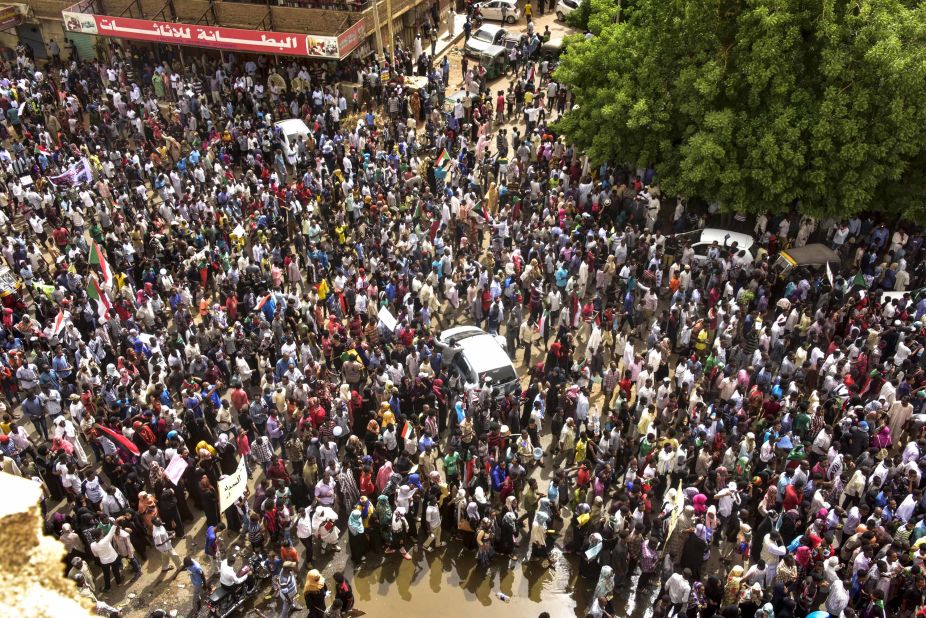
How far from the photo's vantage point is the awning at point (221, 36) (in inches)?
983

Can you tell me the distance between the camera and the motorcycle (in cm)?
1098

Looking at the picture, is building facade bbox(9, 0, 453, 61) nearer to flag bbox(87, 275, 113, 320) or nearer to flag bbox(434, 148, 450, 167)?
flag bbox(434, 148, 450, 167)

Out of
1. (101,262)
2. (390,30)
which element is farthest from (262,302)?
(390,30)

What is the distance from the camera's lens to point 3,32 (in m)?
29.8

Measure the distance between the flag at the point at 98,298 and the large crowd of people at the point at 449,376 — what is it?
8 cm

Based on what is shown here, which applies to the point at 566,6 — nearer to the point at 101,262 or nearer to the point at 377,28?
the point at 377,28

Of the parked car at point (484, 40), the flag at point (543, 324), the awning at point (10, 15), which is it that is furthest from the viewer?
the awning at point (10, 15)

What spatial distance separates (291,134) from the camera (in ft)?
73.8

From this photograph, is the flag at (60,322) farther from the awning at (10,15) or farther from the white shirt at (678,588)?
the awning at (10,15)

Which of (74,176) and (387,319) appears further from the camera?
(74,176)

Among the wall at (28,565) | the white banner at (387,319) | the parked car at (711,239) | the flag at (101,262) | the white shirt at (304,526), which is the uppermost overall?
the wall at (28,565)

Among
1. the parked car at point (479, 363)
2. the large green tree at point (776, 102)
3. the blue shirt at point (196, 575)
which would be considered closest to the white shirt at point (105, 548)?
the blue shirt at point (196, 575)

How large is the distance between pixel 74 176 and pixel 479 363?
12.6 meters

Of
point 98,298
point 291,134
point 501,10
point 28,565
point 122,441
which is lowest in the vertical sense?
point 122,441
